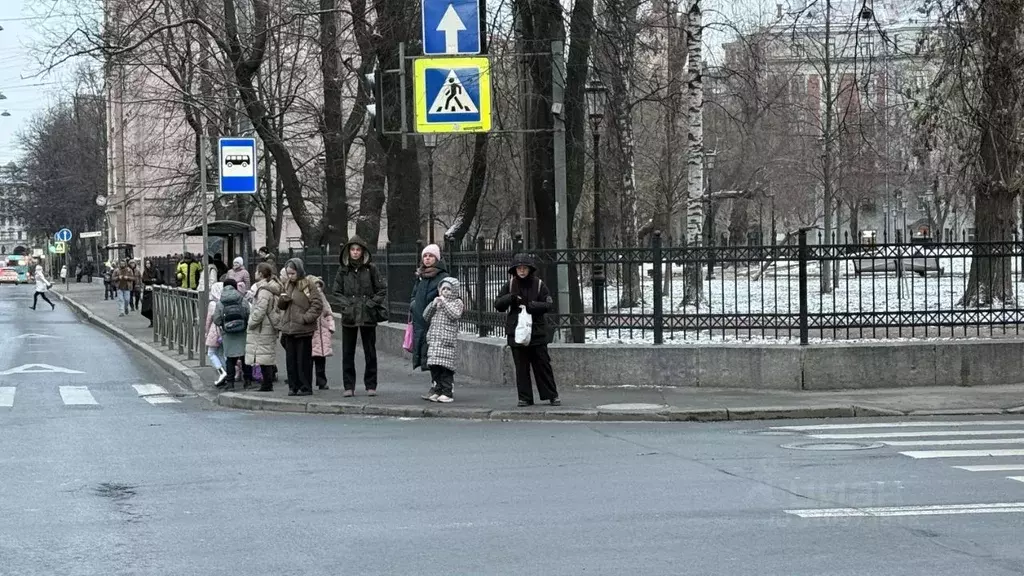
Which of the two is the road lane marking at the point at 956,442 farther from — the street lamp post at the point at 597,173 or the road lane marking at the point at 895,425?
the street lamp post at the point at 597,173

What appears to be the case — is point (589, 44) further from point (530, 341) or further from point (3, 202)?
point (3, 202)

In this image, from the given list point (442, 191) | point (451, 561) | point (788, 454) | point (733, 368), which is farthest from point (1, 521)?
point (442, 191)

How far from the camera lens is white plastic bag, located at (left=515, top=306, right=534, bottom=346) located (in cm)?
1469

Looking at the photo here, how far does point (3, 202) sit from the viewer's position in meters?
107

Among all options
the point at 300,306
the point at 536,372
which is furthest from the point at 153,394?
the point at 536,372

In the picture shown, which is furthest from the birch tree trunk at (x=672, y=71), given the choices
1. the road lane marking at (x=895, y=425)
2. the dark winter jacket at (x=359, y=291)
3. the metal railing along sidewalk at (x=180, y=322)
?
the road lane marking at (x=895, y=425)

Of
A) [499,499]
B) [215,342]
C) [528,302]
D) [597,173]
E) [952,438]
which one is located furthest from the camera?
[597,173]

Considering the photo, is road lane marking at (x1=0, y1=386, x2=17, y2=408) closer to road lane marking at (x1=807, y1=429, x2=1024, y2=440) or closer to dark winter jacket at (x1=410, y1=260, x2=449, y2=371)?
dark winter jacket at (x1=410, y1=260, x2=449, y2=371)

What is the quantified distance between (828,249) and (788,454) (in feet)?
18.5

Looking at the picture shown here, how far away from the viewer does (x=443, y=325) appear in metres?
15.4

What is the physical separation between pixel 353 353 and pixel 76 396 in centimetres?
424

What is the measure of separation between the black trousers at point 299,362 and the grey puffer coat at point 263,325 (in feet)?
1.28

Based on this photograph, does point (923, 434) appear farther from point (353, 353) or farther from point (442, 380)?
point (353, 353)

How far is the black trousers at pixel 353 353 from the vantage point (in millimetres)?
16172
